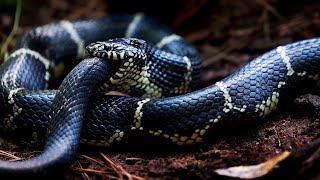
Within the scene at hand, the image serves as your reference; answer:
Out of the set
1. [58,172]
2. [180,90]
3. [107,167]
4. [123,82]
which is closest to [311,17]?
[180,90]

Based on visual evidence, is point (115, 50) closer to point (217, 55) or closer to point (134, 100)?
point (134, 100)

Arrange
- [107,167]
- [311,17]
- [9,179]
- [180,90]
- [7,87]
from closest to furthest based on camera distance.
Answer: [9,179] < [107,167] < [7,87] < [180,90] < [311,17]

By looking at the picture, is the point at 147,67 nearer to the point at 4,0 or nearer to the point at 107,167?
the point at 107,167

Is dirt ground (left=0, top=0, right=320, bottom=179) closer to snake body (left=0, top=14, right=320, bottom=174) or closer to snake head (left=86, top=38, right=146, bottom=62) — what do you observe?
snake body (left=0, top=14, right=320, bottom=174)

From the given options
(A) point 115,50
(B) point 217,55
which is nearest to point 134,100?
(A) point 115,50

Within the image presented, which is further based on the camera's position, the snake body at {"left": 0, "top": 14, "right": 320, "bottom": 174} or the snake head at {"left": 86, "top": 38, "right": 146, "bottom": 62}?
the snake head at {"left": 86, "top": 38, "right": 146, "bottom": 62}

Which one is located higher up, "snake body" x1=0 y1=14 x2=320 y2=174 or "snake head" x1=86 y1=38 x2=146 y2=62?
"snake head" x1=86 y1=38 x2=146 y2=62

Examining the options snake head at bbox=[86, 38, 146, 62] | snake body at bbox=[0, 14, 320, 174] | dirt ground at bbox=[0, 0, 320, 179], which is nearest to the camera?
dirt ground at bbox=[0, 0, 320, 179]

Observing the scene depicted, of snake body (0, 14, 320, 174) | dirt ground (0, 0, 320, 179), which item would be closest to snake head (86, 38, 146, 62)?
snake body (0, 14, 320, 174)
